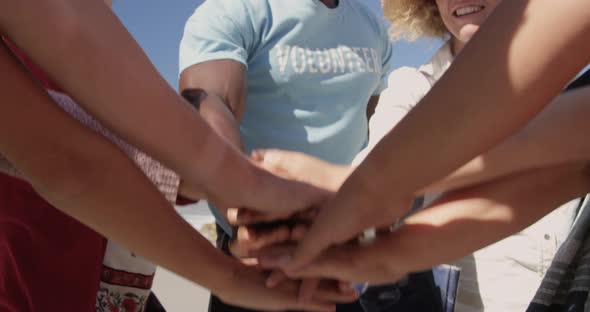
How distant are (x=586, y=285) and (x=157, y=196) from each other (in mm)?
510

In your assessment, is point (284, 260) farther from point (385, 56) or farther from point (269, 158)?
point (385, 56)

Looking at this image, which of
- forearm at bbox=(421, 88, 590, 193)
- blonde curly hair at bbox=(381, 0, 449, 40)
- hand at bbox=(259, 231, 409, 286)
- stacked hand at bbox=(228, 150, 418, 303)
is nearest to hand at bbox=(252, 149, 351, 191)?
stacked hand at bbox=(228, 150, 418, 303)

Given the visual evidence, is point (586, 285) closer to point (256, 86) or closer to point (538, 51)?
point (538, 51)

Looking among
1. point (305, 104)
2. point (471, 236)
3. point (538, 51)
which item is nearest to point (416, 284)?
point (471, 236)

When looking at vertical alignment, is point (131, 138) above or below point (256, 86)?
above

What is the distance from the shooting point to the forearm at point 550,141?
2.01ft

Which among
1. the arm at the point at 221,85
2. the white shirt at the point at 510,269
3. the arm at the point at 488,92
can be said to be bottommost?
the white shirt at the point at 510,269

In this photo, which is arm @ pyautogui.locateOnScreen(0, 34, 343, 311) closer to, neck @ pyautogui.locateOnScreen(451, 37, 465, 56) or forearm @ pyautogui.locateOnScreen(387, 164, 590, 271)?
forearm @ pyautogui.locateOnScreen(387, 164, 590, 271)

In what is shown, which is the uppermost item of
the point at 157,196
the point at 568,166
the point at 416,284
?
the point at 157,196

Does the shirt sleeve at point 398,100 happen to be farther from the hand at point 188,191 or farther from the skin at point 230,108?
the hand at point 188,191

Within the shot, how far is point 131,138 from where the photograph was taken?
0.63m

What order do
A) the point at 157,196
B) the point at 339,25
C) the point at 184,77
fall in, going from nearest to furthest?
the point at 157,196, the point at 184,77, the point at 339,25

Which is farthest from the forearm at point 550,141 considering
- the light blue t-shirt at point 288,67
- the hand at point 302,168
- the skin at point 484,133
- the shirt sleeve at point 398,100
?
the light blue t-shirt at point 288,67

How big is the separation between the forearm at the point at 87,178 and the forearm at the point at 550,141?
322 mm
